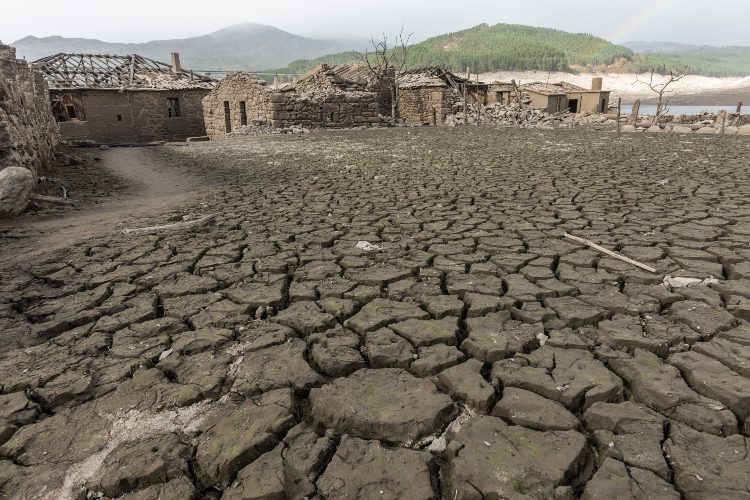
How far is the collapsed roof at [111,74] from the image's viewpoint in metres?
22.2

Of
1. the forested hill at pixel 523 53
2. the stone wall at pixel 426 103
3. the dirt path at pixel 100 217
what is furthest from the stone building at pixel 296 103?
the forested hill at pixel 523 53

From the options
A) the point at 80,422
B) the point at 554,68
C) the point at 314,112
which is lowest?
the point at 80,422

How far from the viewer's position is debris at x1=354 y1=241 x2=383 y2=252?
13.3 ft

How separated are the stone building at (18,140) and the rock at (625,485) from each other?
664 cm

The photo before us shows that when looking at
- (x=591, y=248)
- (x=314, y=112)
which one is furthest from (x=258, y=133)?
(x=591, y=248)

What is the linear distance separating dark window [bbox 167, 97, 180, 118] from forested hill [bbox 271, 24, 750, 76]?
1590 inches

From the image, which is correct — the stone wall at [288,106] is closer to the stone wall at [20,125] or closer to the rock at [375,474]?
the stone wall at [20,125]

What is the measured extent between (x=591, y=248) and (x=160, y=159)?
12.0 m

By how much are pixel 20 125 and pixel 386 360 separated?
28.3ft

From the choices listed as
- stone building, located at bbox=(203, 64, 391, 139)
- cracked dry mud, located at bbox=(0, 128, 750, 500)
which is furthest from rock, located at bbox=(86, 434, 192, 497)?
stone building, located at bbox=(203, 64, 391, 139)

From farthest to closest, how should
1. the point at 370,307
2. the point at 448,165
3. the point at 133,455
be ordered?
the point at 448,165
the point at 370,307
the point at 133,455

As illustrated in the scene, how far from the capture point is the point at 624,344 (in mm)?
2426

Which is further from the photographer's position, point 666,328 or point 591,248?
point 591,248

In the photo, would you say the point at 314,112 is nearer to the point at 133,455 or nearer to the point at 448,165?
the point at 448,165
